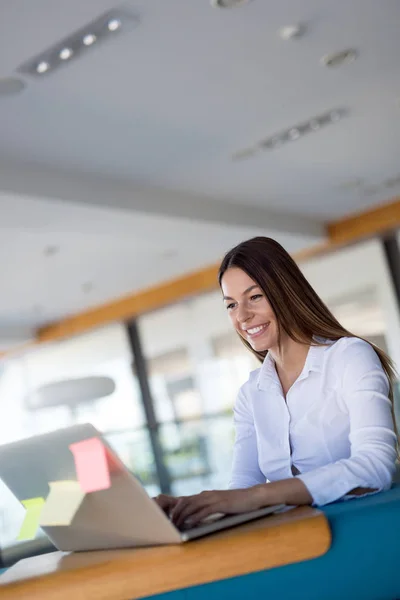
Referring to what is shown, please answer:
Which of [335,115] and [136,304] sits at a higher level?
[335,115]

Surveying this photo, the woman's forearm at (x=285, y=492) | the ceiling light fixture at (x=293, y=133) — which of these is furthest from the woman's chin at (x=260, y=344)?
the ceiling light fixture at (x=293, y=133)

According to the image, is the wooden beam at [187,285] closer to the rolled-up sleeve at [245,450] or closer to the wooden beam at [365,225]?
the wooden beam at [365,225]

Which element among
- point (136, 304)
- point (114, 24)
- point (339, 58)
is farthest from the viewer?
point (136, 304)

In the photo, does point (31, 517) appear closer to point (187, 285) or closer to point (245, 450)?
point (245, 450)

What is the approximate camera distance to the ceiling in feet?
12.4

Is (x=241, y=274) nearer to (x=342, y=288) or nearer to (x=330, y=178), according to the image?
(x=330, y=178)

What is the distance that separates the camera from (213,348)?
1022cm

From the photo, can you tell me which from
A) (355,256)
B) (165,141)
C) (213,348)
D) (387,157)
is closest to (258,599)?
(165,141)

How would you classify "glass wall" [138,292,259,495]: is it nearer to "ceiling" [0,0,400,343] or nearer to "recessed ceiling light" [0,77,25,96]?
"ceiling" [0,0,400,343]

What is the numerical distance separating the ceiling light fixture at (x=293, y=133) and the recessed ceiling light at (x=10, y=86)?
6.69 feet

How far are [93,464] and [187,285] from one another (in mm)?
8376

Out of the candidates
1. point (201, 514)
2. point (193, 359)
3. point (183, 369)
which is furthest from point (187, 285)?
point (201, 514)

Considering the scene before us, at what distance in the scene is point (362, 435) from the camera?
1.55 m

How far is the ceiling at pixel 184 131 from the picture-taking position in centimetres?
378
